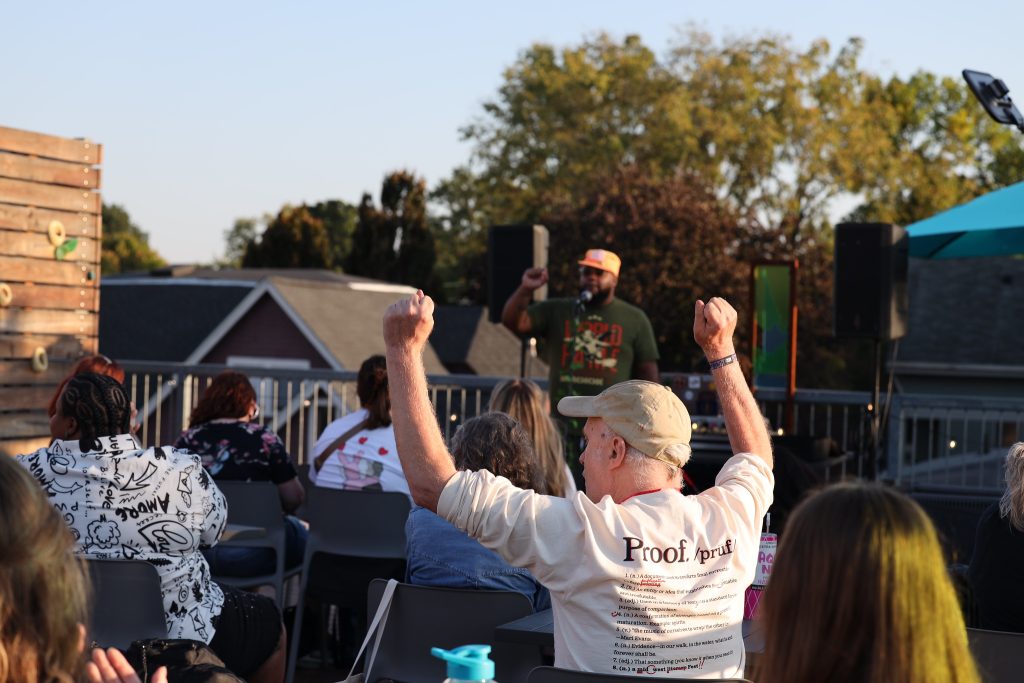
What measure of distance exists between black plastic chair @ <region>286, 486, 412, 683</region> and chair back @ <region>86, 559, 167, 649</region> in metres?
1.58

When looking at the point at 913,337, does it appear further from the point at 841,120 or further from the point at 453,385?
the point at 453,385

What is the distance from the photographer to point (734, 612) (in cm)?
259

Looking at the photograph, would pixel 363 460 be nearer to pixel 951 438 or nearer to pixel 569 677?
pixel 569 677

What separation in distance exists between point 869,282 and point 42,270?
573 centimetres

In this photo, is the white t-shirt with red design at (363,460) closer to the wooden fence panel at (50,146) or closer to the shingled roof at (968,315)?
the wooden fence panel at (50,146)

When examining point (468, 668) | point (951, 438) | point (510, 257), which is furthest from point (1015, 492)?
point (510, 257)

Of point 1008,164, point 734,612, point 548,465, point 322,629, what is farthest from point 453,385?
point 1008,164

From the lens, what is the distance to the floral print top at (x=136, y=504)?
3.63 meters

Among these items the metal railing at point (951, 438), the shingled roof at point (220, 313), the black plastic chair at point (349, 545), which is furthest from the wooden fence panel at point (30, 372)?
the shingled roof at point (220, 313)

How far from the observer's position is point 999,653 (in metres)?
2.74

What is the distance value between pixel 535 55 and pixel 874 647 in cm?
3640

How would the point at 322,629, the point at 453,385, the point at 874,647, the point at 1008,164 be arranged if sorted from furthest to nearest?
the point at 1008,164
the point at 453,385
the point at 322,629
the point at 874,647

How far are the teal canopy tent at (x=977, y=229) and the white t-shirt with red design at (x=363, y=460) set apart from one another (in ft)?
13.3

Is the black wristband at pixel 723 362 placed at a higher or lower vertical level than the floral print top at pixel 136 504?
higher
